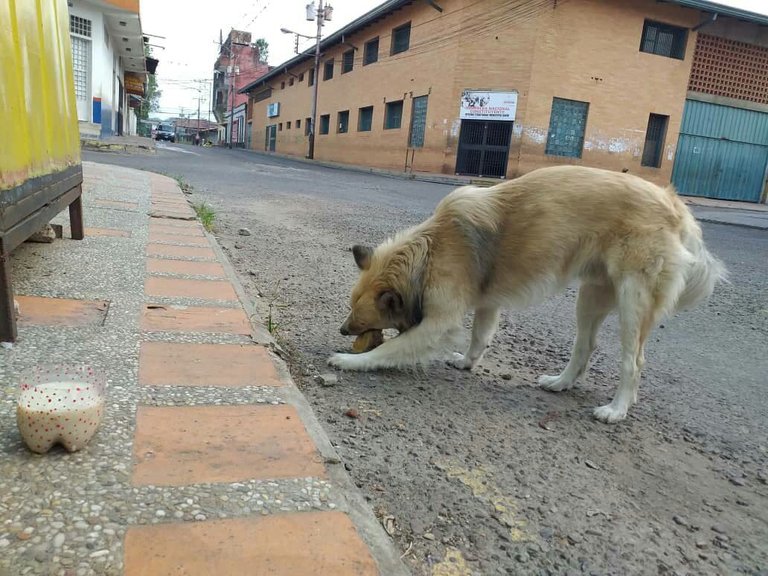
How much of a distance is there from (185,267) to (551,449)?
2.66 metres

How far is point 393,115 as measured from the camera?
26922 millimetres

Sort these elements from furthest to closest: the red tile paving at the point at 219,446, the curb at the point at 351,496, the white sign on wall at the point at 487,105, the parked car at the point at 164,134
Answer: the parked car at the point at 164,134 < the white sign on wall at the point at 487,105 < the red tile paving at the point at 219,446 < the curb at the point at 351,496

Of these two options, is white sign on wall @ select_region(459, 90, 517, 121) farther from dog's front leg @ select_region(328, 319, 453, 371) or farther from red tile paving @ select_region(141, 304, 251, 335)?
red tile paving @ select_region(141, 304, 251, 335)

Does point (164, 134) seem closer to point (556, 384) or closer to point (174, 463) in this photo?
point (556, 384)

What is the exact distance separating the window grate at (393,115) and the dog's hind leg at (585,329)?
24.3 meters

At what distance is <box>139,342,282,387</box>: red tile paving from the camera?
208cm

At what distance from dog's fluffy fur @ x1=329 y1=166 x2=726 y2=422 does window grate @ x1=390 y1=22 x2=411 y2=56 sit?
83.9 feet

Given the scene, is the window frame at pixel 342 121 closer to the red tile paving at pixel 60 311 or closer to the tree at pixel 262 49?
the red tile paving at pixel 60 311

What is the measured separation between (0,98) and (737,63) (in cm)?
2789

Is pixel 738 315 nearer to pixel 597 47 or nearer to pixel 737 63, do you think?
pixel 597 47

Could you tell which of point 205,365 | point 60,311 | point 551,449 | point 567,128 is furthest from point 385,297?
point 567,128

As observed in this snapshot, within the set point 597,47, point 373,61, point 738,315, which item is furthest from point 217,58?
point 738,315

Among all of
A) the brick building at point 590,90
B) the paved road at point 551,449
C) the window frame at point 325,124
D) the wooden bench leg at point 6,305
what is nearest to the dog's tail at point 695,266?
the paved road at point 551,449

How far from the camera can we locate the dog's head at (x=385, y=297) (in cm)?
276
